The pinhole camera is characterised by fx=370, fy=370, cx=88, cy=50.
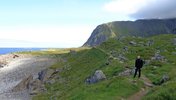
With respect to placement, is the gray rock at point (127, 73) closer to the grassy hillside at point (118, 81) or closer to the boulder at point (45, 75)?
the grassy hillside at point (118, 81)

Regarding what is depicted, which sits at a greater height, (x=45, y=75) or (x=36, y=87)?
(x=45, y=75)

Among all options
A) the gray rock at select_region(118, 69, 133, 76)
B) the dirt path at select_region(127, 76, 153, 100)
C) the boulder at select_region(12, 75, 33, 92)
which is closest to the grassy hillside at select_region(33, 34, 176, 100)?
the dirt path at select_region(127, 76, 153, 100)

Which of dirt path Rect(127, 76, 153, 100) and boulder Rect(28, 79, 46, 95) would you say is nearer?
dirt path Rect(127, 76, 153, 100)

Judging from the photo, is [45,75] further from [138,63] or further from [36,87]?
[138,63]

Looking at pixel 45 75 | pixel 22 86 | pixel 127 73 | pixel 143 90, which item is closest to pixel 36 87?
pixel 22 86

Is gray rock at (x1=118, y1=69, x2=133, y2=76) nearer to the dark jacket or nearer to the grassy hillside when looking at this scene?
the grassy hillside

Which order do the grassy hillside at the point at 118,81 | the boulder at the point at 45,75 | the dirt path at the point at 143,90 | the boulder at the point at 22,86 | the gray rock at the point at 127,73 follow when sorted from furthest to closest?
the boulder at the point at 45,75 < the boulder at the point at 22,86 < the gray rock at the point at 127,73 < the dirt path at the point at 143,90 < the grassy hillside at the point at 118,81

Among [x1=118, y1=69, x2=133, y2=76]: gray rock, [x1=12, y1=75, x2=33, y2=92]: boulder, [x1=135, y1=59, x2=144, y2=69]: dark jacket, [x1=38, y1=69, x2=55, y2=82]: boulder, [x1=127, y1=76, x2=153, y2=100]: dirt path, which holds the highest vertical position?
[x1=135, y1=59, x2=144, y2=69]: dark jacket

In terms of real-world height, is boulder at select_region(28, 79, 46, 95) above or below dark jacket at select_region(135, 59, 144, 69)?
below

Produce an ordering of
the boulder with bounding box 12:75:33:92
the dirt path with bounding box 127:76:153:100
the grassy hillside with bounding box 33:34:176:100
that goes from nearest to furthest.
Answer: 1. the grassy hillside with bounding box 33:34:176:100
2. the dirt path with bounding box 127:76:153:100
3. the boulder with bounding box 12:75:33:92

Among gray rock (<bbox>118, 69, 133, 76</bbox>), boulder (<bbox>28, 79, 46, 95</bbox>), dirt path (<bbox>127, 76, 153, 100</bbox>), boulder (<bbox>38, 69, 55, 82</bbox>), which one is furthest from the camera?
boulder (<bbox>38, 69, 55, 82</bbox>)

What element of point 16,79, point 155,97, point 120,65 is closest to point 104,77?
point 120,65

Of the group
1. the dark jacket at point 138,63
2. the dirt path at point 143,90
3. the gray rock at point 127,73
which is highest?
the dark jacket at point 138,63

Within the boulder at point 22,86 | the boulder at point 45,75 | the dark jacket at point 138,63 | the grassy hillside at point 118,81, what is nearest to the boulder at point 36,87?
the boulder at point 22,86
